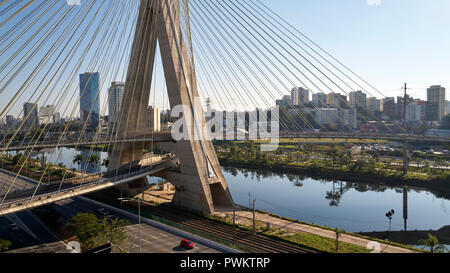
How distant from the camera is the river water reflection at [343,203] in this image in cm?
1936

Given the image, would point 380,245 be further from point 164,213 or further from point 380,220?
point 164,213

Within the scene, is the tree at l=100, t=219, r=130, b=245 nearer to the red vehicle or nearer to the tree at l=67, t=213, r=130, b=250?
the tree at l=67, t=213, r=130, b=250

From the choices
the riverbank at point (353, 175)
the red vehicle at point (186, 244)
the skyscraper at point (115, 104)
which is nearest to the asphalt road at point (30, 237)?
the red vehicle at point (186, 244)

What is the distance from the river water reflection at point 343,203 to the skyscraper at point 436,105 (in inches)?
2422

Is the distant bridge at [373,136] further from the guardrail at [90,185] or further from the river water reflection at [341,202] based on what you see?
the guardrail at [90,185]

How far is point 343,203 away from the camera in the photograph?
2378cm

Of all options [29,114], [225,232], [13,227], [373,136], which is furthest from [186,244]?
[373,136]

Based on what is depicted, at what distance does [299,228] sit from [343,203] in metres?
10.7

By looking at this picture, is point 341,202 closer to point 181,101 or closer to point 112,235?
point 181,101

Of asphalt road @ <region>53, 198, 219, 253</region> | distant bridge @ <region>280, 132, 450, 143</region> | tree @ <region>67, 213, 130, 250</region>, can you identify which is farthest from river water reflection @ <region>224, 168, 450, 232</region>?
tree @ <region>67, 213, 130, 250</region>

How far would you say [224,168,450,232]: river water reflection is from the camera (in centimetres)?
1936
